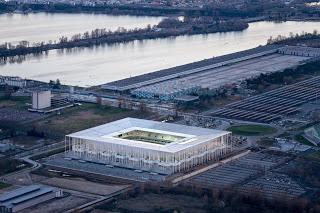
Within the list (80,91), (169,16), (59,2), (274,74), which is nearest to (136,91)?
(80,91)

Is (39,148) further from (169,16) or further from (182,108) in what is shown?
(169,16)

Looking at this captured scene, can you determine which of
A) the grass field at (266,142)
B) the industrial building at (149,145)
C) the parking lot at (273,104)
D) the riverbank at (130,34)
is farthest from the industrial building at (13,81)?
the grass field at (266,142)

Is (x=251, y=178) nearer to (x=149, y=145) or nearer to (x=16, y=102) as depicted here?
(x=149, y=145)

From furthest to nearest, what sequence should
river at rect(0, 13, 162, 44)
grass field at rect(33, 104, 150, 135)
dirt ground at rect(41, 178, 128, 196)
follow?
river at rect(0, 13, 162, 44), grass field at rect(33, 104, 150, 135), dirt ground at rect(41, 178, 128, 196)

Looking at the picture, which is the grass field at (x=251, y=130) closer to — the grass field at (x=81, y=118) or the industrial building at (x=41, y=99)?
the grass field at (x=81, y=118)

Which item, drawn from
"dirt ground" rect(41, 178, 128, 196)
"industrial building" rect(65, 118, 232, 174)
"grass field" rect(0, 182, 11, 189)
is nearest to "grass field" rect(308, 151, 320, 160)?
"industrial building" rect(65, 118, 232, 174)

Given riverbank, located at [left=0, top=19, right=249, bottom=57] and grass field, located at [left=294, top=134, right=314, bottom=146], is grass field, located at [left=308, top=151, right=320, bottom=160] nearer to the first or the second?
grass field, located at [left=294, top=134, right=314, bottom=146]

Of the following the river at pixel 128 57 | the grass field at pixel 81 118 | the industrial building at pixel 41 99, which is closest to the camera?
the grass field at pixel 81 118
